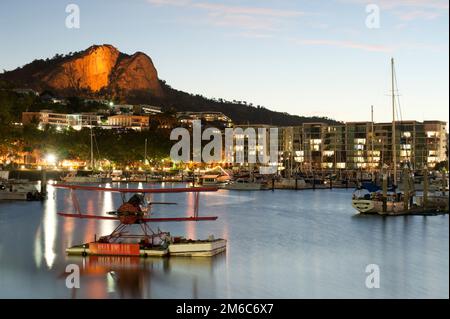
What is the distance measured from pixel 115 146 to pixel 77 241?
127 metres

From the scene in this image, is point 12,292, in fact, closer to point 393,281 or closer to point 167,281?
A: point 167,281

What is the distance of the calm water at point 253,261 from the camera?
29516 millimetres

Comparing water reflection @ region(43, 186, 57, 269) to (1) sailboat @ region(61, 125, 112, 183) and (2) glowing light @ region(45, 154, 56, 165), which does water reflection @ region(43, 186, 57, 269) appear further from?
(2) glowing light @ region(45, 154, 56, 165)

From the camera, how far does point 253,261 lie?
120 feet

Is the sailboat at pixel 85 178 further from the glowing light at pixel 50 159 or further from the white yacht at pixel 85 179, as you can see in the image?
the glowing light at pixel 50 159

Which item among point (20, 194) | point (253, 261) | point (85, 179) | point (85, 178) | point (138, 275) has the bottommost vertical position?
point (253, 261)

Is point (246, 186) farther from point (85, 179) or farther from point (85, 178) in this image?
point (85, 179)

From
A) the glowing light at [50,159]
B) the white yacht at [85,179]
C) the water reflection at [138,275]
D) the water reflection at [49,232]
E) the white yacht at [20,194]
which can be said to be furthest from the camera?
the glowing light at [50,159]

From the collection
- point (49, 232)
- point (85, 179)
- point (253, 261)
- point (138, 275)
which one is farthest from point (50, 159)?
point (138, 275)

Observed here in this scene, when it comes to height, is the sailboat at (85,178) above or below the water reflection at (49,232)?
above

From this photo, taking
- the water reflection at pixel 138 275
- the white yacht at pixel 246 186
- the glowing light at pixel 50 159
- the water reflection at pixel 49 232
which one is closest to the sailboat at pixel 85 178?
the glowing light at pixel 50 159

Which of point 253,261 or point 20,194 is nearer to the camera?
point 253,261

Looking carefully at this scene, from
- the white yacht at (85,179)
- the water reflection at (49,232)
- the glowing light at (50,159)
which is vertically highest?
the glowing light at (50,159)

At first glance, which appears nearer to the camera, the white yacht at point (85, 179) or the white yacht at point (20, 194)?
the white yacht at point (20, 194)
